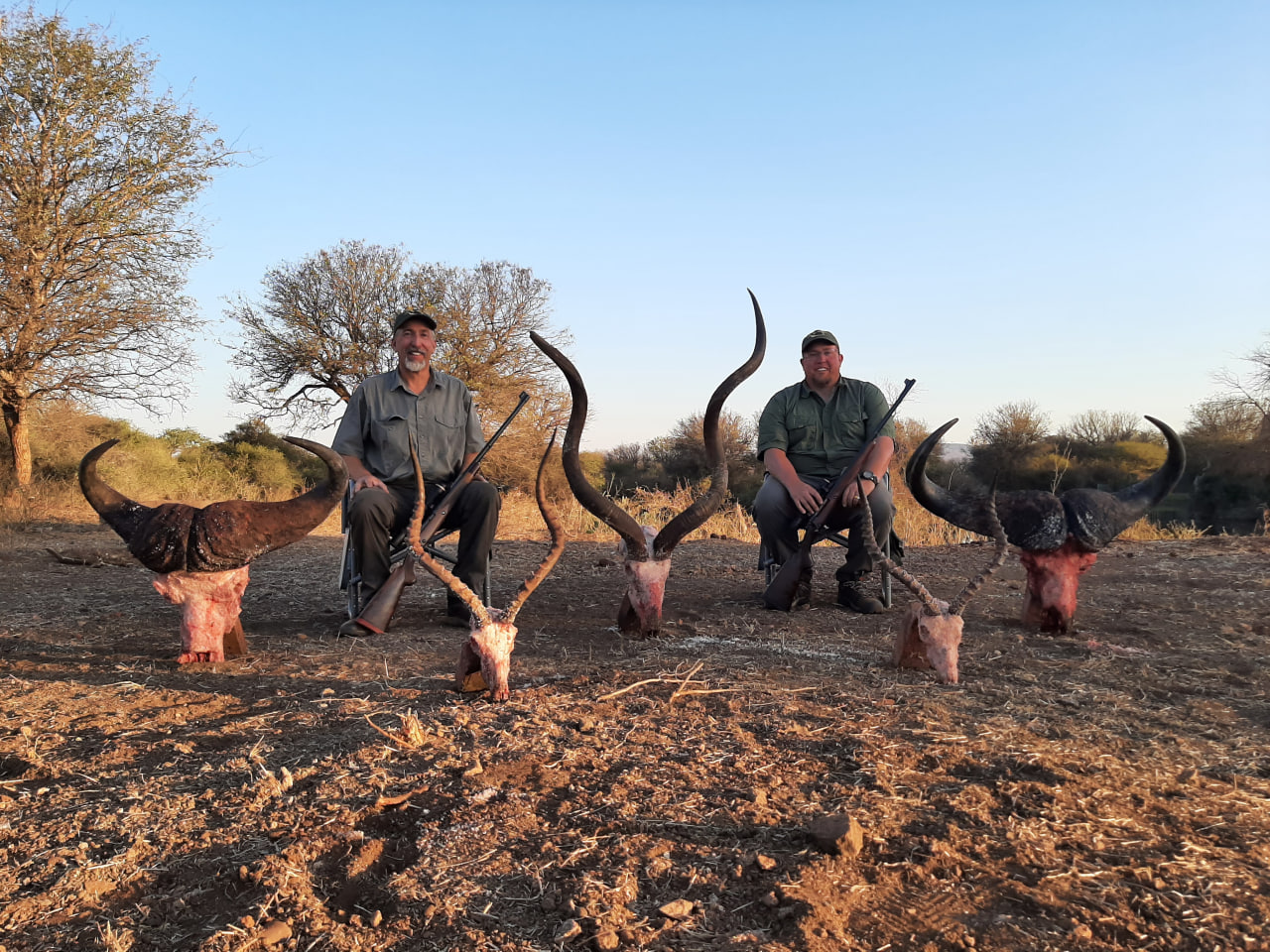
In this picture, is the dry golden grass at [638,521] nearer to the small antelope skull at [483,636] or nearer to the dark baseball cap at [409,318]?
the dark baseball cap at [409,318]

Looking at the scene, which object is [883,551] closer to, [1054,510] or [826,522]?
[826,522]

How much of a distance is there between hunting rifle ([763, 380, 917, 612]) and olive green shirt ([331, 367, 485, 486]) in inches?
89.0

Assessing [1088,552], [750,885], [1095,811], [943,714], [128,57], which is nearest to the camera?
[750,885]

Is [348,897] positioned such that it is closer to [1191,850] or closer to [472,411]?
[1191,850]

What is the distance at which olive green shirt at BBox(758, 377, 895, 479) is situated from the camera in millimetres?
5887

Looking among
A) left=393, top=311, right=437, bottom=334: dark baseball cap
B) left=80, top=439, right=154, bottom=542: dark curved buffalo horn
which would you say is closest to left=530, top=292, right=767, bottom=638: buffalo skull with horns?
left=393, top=311, right=437, bottom=334: dark baseball cap

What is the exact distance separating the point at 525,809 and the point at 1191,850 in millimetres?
1729

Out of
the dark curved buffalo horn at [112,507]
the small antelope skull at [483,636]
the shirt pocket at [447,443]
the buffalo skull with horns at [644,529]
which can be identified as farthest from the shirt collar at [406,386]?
the small antelope skull at [483,636]

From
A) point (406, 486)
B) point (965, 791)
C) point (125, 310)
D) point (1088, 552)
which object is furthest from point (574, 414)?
point (125, 310)

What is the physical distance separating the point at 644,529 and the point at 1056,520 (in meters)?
2.34

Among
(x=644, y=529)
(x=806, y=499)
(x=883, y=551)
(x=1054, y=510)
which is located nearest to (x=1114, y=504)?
(x=1054, y=510)

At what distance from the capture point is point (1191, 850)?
202 centimetres

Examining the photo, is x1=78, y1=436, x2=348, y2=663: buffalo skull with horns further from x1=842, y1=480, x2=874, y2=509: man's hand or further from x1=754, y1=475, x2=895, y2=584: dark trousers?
x1=842, y1=480, x2=874, y2=509: man's hand

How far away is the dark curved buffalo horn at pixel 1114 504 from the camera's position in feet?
14.7
